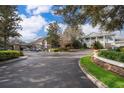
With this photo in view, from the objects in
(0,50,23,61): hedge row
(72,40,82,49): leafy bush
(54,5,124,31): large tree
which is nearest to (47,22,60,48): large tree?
(72,40,82,49): leafy bush

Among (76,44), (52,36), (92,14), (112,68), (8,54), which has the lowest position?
(112,68)

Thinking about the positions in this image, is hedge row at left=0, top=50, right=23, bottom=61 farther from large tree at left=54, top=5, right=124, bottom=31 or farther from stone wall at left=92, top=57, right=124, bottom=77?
stone wall at left=92, top=57, right=124, bottom=77

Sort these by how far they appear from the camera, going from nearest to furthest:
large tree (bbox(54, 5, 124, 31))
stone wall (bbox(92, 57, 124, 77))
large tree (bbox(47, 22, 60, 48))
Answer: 1. stone wall (bbox(92, 57, 124, 77))
2. large tree (bbox(54, 5, 124, 31))
3. large tree (bbox(47, 22, 60, 48))

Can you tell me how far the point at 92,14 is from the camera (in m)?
10.3

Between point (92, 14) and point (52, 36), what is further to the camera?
point (52, 36)

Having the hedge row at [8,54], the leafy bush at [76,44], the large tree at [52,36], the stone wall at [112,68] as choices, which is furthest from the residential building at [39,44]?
the stone wall at [112,68]

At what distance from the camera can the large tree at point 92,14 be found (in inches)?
403

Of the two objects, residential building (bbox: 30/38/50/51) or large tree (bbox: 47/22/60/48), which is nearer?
residential building (bbox: 30/38/50/51)

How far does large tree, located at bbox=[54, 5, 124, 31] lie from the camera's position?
10.2 meters

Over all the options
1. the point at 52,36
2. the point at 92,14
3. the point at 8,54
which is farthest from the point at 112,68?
the point at 8,54

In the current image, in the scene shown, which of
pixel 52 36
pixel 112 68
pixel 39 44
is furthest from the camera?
pixel 52 36

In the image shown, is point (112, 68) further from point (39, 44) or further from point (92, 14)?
point (39, 44)
